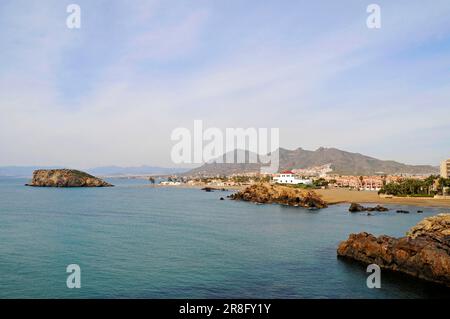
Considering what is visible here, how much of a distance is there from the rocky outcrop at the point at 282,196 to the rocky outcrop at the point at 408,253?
5480 centimetres

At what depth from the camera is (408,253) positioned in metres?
31.7

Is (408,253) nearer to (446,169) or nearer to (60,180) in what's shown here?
(446,169)

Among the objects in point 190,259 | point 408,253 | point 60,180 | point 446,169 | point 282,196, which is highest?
point 446,169

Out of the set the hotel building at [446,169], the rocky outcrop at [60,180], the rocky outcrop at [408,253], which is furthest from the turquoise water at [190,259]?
the rocky outcrop at [60,180]

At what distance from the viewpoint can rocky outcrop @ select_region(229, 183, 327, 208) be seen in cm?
9419

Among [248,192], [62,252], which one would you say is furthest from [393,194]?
[62,252]

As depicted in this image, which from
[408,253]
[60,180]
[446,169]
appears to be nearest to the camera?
[408,253]

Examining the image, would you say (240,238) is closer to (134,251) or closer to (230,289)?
(134,251)

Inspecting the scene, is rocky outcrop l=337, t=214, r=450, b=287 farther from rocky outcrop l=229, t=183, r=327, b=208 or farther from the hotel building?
the hotel building

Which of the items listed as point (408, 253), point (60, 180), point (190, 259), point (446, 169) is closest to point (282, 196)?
point (190, 259)

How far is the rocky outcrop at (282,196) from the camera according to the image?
9419cm

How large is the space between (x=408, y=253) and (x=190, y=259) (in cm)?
A: 1846
